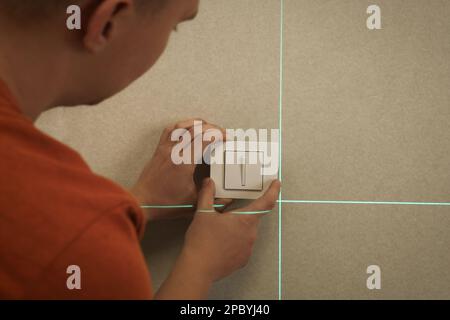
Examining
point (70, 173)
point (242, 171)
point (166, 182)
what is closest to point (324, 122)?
point (242, 171)

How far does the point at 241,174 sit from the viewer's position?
0.61 meters

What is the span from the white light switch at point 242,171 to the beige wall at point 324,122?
0.05 m

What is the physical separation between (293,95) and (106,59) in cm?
28

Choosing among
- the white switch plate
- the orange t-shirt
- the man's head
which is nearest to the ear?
the man's head

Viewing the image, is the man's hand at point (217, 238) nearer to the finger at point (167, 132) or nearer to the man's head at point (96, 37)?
the finger at point (167, 132)

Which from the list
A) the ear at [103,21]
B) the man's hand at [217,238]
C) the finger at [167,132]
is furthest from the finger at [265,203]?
the ear at [103,21]

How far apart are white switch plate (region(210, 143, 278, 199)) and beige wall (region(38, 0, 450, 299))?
1.6 inches

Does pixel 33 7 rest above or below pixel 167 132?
above

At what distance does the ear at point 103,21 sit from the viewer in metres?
0.44

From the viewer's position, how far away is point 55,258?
1.22 ft

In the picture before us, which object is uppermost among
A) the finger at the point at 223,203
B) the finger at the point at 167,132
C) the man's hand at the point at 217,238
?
the finger at the point at 167,132

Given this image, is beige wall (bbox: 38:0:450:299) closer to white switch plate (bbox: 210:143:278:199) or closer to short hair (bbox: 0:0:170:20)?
white switch plate (bbox: 210:143:278:199)

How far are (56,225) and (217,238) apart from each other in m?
0.29

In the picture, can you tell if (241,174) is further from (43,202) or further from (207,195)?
(43,202)
